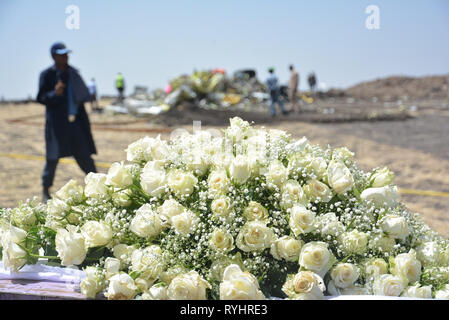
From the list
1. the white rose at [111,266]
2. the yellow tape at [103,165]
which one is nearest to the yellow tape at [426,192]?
the yellow tape at [103,165]

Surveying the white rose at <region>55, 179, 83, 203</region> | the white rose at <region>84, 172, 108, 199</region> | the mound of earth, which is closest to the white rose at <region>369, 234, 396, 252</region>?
the white rose at <region>84, 172, 108, 199</region>

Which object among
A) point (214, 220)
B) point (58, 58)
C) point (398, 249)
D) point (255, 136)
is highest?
point (58, 58)

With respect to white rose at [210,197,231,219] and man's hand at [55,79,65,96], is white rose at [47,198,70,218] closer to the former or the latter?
white rose at [210,197,231,219]

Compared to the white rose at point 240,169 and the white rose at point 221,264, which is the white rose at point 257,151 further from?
the white rose at point 221,264

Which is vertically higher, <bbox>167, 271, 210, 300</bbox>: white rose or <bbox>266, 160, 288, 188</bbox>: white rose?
<bbox>266, 160, 288, 188</bbox>: white rose

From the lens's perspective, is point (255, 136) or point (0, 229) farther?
point (255, 136)

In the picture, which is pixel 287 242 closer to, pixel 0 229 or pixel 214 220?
pixel 214 220

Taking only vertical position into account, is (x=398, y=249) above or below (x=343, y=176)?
below

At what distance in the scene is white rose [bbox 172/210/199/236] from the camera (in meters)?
1.56

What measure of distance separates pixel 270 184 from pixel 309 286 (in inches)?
15.9

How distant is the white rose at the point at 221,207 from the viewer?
157cm

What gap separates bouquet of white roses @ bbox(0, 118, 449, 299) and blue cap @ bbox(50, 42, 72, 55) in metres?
3.58

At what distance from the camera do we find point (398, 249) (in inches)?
66.1
